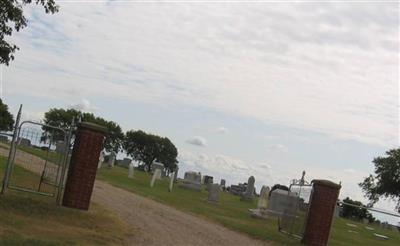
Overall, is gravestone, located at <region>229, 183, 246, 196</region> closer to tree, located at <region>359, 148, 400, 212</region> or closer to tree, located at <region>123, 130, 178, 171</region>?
tree, located at <region>359, 148, 400, 212</region>

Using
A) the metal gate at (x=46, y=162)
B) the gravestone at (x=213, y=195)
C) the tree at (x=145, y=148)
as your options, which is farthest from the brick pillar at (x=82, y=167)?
the tree at (x=145, y=148)

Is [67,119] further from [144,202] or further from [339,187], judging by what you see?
[339,187]

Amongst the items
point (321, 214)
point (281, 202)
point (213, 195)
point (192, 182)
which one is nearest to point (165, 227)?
point (321, 214)

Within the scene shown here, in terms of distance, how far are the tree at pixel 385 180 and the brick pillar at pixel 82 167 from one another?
4796 centimetres

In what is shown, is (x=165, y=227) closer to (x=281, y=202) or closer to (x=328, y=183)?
(x=328, y=183)

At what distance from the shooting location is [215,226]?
725 inches

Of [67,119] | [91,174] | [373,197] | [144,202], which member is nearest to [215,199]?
[144,202]

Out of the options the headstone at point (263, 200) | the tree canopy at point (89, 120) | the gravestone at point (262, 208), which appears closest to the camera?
the gravestone at point (262, 208)

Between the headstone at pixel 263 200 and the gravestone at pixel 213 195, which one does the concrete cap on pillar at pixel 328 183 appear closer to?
the headstone at pixel 263 200

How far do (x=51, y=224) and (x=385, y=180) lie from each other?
51.2m

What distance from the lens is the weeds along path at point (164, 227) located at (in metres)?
13.4

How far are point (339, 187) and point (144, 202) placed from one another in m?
7.71

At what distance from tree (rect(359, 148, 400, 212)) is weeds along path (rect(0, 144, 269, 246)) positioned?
4198 centimetres

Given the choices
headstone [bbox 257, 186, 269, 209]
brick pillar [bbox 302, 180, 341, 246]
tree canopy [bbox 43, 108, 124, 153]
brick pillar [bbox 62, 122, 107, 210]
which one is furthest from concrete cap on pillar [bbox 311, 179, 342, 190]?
tree canopy [bbox 43, 108, 124, 153]
